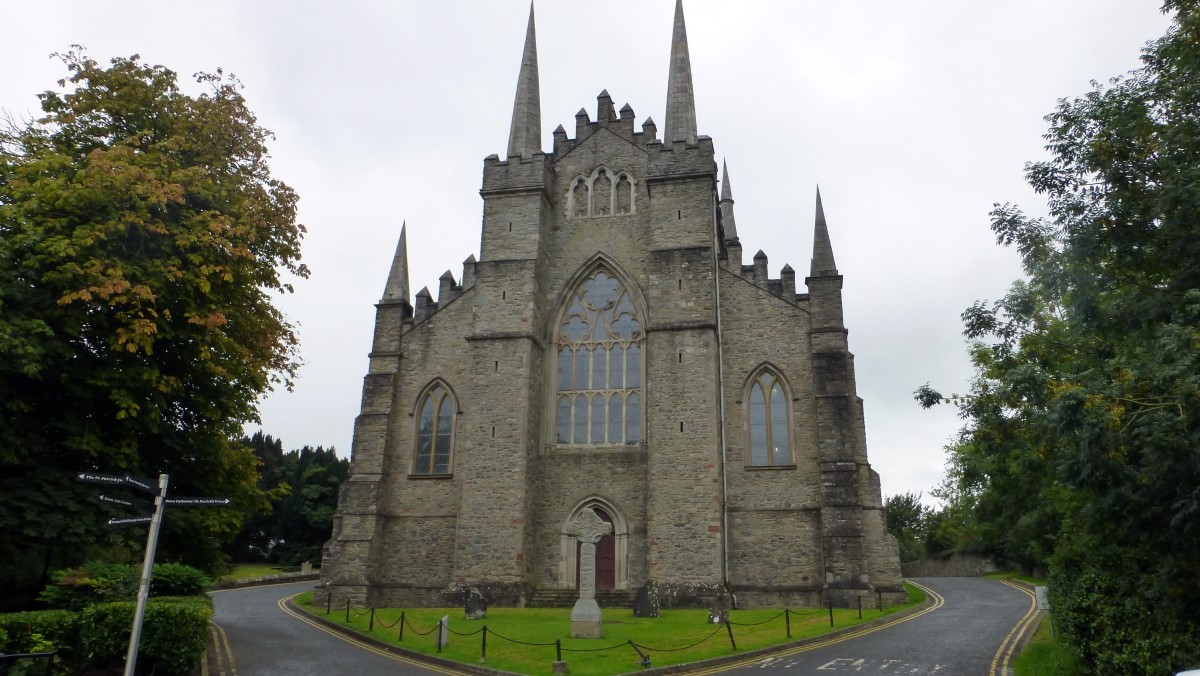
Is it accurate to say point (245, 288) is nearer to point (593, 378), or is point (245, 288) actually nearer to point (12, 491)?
point (12, 491)

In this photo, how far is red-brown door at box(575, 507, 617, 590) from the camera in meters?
24.4

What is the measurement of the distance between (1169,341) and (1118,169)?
3.93 meters

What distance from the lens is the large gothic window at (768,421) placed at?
2503 cm

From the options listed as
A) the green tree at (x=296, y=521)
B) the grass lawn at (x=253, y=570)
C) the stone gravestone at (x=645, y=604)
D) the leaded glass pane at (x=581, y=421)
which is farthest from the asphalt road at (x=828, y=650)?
the green tree at (x=296, y=521)

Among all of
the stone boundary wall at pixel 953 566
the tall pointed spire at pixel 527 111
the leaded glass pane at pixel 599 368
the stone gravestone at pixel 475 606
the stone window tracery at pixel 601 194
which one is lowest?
the stone gravestone at pixel 475 606

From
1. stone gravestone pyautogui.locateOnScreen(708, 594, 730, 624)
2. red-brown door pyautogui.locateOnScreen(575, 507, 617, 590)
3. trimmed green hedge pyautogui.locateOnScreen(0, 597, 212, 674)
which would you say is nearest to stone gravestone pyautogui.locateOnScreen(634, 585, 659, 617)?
stone gravestone pyautogui.locateOnScreen(708, 594, 730, 624)

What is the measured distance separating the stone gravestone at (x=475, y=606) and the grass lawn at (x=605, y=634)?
0.25 meters

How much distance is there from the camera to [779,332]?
2605 centimetres

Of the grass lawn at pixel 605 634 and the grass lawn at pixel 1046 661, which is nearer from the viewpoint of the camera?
the grass lawn at pixel 1046 661

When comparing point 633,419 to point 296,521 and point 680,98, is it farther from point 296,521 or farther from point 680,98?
point 296,521

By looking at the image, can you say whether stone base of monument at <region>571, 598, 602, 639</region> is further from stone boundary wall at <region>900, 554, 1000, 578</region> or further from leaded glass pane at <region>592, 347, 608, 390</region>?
stone boundary wall at <region>900, 554, 1000, 578</region>

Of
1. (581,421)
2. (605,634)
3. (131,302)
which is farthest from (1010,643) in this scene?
(131,302)

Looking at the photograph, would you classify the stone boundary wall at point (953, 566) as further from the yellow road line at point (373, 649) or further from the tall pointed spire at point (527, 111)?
the yellow road line at point (373, 649)

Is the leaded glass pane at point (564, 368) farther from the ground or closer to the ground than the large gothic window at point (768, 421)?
farther from the ground
